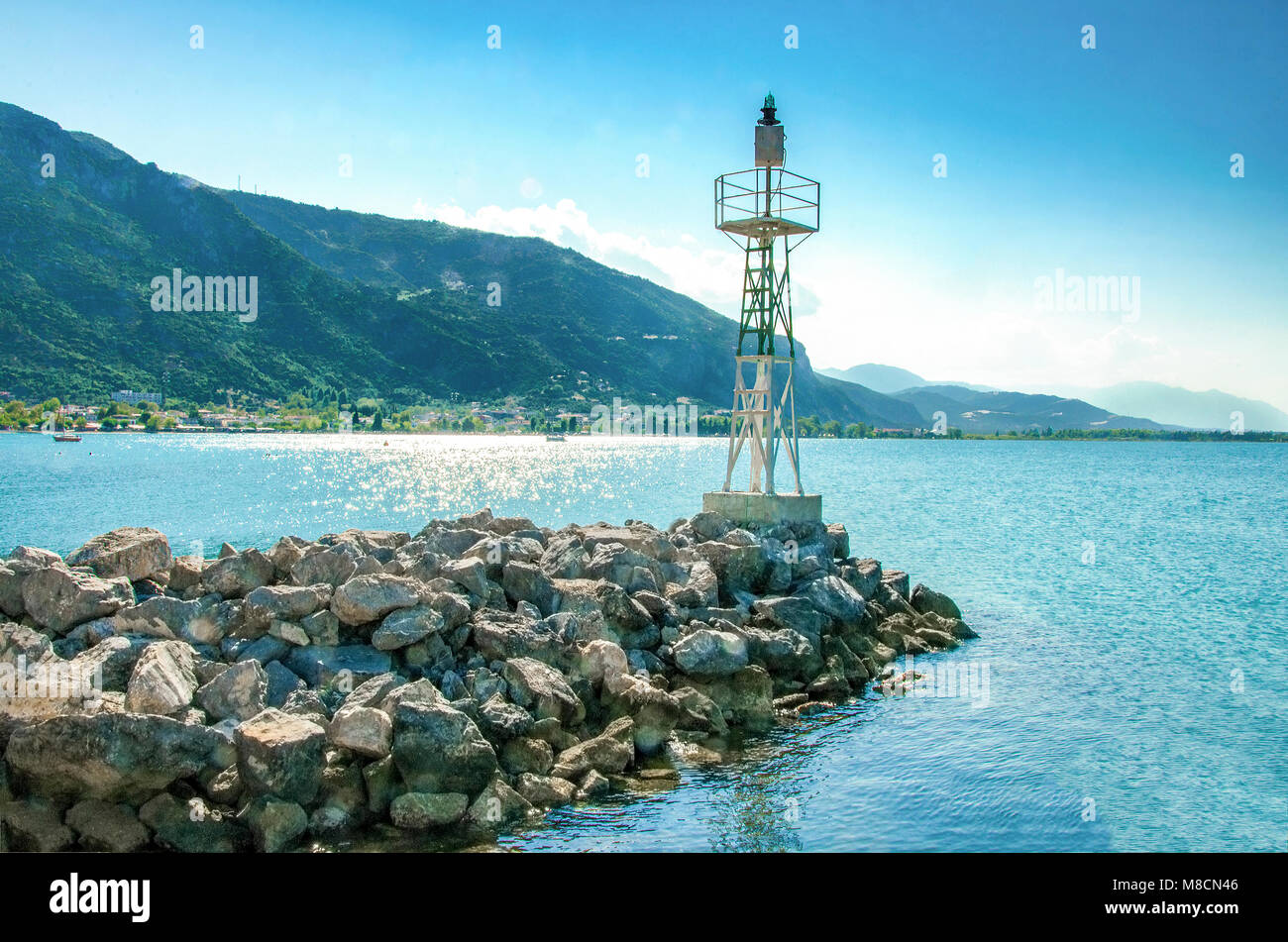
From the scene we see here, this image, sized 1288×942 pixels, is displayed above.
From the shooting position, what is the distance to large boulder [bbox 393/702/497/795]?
1068cm

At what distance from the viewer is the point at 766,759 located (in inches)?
519

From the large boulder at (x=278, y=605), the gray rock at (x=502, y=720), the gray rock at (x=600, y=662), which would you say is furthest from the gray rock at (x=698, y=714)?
the large boulder at (x=278, y=605)

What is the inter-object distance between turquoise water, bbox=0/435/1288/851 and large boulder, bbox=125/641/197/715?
4667 millimetres

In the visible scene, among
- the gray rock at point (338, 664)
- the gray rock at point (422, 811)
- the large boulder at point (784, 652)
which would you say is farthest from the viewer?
the large boulder at point (784, 652)

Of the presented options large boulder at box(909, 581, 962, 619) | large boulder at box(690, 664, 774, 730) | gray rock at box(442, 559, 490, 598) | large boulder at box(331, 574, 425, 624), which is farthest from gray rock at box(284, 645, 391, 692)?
large boulder at box(909, 581, 962, 619)

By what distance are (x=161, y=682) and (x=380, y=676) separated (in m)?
2.56

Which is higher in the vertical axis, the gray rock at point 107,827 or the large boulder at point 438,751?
the large boulder at point 438,751

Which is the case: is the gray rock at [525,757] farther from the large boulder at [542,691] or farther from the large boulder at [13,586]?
the large boulder at [13,586]

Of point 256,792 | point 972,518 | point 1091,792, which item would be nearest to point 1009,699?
point 1091,792

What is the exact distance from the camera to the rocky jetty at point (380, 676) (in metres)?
9.89

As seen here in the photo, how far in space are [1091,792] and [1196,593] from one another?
21148 mm

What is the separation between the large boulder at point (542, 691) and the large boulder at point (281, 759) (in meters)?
2.85

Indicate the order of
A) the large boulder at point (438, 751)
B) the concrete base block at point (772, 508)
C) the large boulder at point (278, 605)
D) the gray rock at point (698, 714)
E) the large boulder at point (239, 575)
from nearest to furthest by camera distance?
the large boulder at point (438, 751) < the large boulder at point (278, 605) < the gray rock at point (698, 714) < the large boulder at point (239, 575) < the concrete base block at point (772, 508)

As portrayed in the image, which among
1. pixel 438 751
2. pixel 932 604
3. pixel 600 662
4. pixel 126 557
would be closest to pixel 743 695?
pixel 600 662
